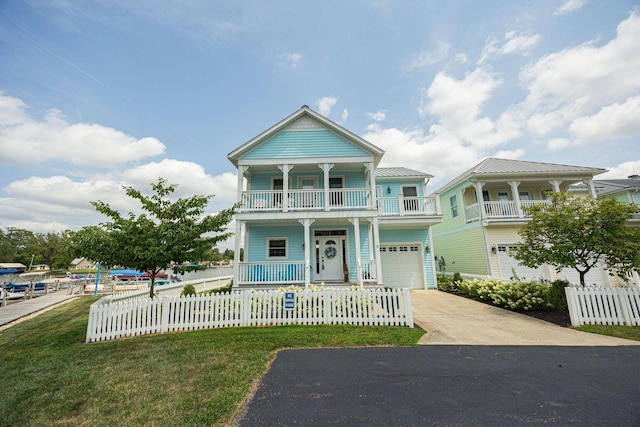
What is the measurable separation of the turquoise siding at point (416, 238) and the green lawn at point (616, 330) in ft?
23.7

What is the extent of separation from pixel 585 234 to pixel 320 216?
8504 mm

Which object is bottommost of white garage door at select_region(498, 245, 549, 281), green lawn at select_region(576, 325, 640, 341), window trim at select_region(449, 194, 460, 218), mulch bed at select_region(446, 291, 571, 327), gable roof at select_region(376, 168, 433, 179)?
green lawn at select_region(576, 325, 640, 341)

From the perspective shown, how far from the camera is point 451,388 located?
11.4ft

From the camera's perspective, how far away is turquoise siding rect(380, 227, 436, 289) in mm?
13570

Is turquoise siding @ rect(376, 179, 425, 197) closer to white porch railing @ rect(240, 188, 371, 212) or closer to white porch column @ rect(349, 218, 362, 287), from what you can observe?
white porch railing @ rect(240, 188, 371, 212)

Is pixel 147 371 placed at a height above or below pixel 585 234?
below

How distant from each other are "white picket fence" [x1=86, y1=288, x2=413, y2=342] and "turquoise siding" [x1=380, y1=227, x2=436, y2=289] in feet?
23.4

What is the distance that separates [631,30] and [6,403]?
56.7 feet

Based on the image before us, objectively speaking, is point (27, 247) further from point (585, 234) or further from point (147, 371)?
point (585, 234)

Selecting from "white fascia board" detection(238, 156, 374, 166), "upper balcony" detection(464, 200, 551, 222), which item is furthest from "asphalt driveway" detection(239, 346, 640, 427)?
"upper balcony" detection(464, 200, 551, 222)

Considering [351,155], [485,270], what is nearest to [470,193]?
[485,270]

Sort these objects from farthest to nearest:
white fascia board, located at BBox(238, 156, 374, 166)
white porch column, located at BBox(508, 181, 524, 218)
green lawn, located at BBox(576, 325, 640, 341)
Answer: white porch column, located at BBox(508, 181, 524, 218)
white fascia board, located at BBox(238, 156, 374, 166)
green lawn, located at BBox(576, 325, 640, 341)

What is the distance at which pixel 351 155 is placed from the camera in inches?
467

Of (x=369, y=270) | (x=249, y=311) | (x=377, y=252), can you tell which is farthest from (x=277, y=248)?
(x=249, y=311)
